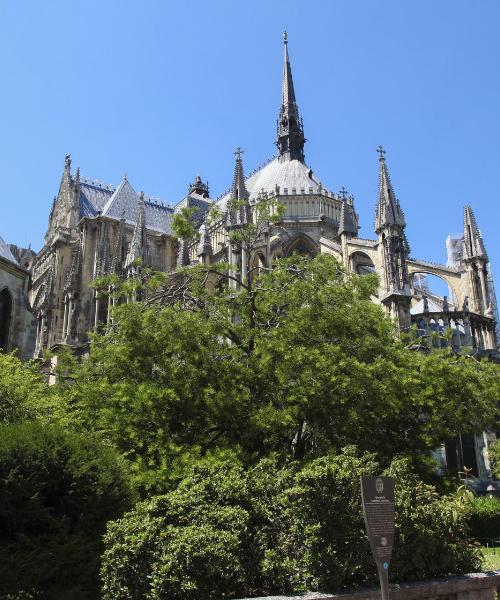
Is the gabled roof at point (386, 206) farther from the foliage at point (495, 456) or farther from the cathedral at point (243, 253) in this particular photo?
the foliage at point (495, 456)

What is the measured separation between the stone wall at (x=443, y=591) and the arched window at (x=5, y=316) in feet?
61.9

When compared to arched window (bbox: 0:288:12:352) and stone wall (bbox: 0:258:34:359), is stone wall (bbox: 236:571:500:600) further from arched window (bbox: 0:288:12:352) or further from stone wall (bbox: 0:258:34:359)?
arched window (bbox: 0:288:12:352)

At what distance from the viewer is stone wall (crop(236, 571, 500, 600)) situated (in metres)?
6.88

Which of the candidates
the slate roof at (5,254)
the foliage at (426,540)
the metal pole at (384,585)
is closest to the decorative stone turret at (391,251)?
the slate roof at (5,254)

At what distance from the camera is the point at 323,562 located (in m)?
7.30

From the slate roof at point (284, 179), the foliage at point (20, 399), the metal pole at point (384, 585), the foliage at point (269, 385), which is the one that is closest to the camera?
the metal pole at point (384, 585)

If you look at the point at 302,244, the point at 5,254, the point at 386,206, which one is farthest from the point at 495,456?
the point at 5,254

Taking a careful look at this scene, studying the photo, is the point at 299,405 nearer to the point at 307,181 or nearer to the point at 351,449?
the point at 351,449

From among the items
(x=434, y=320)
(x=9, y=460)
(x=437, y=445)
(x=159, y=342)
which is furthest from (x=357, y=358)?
(x=434, y=320)

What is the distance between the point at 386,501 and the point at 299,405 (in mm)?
6428

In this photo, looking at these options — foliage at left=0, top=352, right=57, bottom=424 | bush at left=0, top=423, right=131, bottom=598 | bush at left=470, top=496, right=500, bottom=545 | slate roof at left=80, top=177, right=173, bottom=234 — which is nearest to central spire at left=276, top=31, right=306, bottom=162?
slate roof at left=80, top=177, right=173, bottom=234

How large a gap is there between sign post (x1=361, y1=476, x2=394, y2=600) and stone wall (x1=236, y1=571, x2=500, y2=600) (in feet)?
2.83

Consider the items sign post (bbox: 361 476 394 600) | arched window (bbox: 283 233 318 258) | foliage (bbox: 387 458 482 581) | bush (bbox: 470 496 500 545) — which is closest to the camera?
sign post (bbox: 361 476 394 600)

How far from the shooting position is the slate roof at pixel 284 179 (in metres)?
45.3
